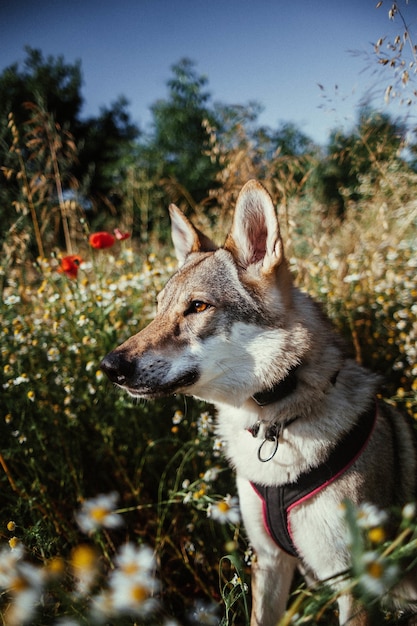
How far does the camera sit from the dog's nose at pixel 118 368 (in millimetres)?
1657

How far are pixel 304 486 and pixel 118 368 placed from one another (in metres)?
0.97

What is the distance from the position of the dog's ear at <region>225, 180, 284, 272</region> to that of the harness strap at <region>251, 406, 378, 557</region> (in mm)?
877

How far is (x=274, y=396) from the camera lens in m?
1.72

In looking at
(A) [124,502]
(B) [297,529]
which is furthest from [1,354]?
(B) [297,529]

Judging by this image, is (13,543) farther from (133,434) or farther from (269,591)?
(133,434)

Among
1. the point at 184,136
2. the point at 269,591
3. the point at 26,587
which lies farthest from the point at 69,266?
the point at 184,136

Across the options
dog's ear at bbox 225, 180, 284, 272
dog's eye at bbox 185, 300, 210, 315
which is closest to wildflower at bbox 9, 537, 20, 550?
dog's eye at bbox 185, 300, 210, 315

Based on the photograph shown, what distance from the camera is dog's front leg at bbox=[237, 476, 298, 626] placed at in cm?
181

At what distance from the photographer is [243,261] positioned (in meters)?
1.96

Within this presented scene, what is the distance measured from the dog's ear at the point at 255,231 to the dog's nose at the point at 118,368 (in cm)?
77

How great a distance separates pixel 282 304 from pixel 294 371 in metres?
0.32

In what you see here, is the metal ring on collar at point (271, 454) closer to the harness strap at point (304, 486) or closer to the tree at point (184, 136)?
the harness strap at point (304, 486)

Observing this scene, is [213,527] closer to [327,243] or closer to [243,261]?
[243,261]

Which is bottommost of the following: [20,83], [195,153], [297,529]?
[297,529]
